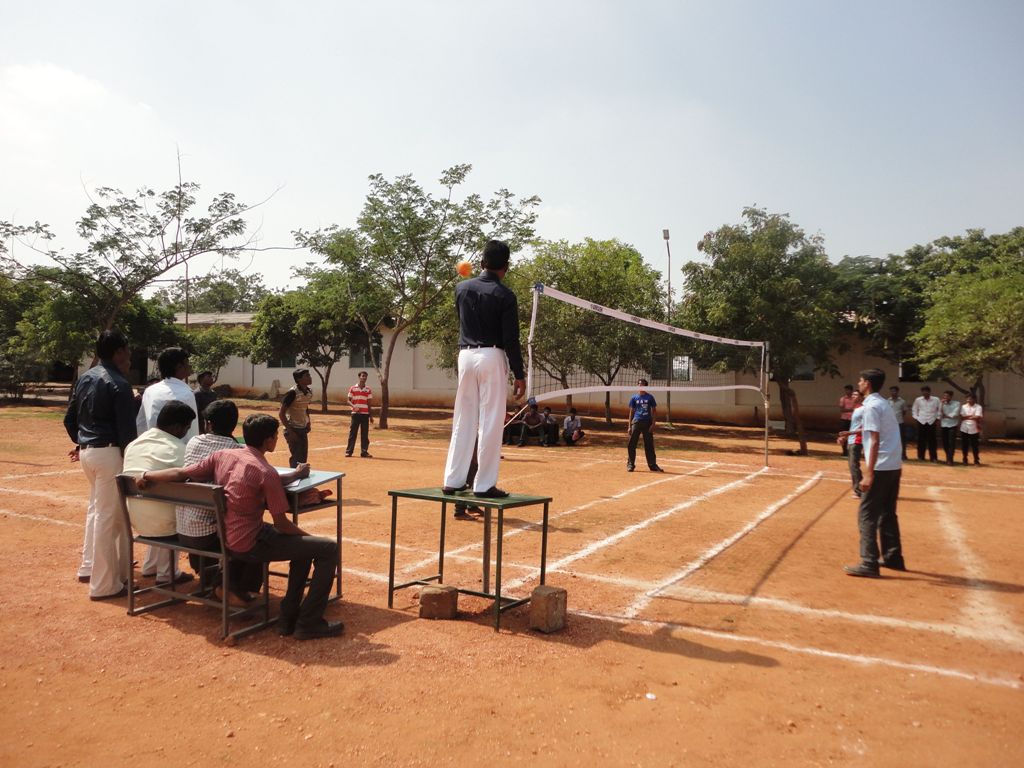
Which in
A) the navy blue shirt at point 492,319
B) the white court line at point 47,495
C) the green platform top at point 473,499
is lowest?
the white court line at point 47,495

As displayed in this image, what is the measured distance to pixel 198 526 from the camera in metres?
4.88

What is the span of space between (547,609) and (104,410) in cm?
362

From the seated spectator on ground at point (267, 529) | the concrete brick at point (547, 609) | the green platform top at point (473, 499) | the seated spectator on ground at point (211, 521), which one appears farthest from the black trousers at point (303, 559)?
the concrete brick at point (547, 609)

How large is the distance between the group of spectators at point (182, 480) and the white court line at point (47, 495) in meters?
4.04

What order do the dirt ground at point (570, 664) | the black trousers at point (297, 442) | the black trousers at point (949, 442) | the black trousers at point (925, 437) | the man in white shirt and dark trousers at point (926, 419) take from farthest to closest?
the black trousers at point (925, 437)
the man in white shirt and dark trousers at point (926, 419)
the black trousers at point (949, 442)
the black trousers at point (297, 442)
the dirt ground at point (570, 664)

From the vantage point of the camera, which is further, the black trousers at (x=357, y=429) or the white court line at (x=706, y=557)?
the black trousers at (x=357, y=429)

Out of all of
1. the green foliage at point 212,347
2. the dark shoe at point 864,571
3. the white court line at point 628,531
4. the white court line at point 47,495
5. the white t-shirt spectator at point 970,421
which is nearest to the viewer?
the dark shoe at point 864,571

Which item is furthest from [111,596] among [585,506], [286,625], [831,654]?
[585,506]

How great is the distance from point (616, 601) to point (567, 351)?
58.4 ft

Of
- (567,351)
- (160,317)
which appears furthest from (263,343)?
(567,351)

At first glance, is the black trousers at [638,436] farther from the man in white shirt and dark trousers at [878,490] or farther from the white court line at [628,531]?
the man in white shirt and dark trousers at [878,490]

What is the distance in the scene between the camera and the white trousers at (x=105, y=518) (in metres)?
5.48

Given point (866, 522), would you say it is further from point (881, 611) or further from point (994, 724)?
point (994, 724)

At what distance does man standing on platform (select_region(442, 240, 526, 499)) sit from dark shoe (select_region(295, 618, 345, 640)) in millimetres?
1235
